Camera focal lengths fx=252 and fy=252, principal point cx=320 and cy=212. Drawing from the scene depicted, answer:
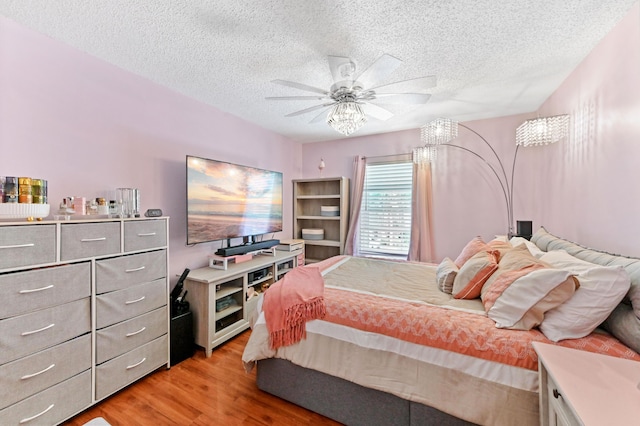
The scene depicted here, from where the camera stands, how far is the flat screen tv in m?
2.46

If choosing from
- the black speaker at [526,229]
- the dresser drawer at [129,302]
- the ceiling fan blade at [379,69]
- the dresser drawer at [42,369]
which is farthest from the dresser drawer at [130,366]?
the black speaker at [526,229]

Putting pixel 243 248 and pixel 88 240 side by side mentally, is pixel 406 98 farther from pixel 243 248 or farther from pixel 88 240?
pixel 88 240

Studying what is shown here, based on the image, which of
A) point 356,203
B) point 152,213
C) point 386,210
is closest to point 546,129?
point 386,210

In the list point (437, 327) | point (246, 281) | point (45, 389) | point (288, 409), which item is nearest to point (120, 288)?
point (45, 389)

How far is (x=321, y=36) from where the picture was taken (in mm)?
1683

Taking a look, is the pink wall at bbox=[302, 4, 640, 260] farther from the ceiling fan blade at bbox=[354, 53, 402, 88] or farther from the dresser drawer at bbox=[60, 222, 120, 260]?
the dresser drawer at bbox=[60, 222, 120, 260]

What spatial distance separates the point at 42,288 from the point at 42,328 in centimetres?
23

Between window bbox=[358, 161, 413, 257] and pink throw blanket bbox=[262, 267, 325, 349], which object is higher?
window bbox=[358, 161, 413, 257]

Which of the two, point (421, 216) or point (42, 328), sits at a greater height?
point (421, 216)

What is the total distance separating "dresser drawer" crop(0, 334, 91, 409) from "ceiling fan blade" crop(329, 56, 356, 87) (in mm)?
2394

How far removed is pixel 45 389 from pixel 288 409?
1.42 meters

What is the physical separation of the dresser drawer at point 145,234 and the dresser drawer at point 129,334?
1.73 ft

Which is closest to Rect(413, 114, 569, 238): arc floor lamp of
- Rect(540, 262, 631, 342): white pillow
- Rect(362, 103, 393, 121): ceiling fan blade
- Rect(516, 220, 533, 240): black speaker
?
Rect(516, 220, 533, 240): black speaker

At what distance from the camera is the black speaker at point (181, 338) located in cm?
215
